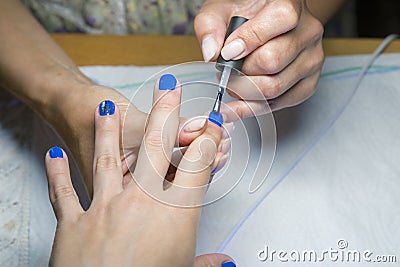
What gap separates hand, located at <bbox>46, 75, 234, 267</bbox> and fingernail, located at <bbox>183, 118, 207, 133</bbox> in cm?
1

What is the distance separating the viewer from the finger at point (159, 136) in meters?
0.50

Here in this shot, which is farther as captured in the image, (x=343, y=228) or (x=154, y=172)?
(x=343, y=228)

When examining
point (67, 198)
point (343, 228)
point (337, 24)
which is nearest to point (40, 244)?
point (67, 198)

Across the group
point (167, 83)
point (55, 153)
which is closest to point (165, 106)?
point (167, 83)

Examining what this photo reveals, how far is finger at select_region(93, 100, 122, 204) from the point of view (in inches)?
20.2

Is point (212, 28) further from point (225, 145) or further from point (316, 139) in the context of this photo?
point (316, 139)

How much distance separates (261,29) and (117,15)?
41 cm

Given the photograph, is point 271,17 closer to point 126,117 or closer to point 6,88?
point 126,117

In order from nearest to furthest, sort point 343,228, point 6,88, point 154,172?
point 154,172, point 343,228, point 6,88

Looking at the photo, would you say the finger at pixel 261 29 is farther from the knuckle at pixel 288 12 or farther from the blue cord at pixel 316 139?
the blue cord at pixel 316 139

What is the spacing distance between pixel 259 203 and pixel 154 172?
0.57 feet

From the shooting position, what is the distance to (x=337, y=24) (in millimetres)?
1031

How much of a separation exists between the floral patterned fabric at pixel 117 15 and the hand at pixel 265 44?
308 mm

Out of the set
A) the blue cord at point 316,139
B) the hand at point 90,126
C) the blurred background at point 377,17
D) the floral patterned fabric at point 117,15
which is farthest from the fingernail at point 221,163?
the blurred background at point 377,17
